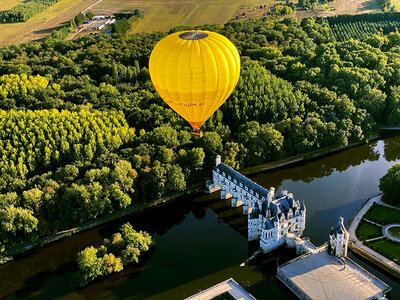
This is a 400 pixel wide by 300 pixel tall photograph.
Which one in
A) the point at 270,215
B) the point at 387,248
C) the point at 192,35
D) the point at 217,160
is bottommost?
the point at 387,248

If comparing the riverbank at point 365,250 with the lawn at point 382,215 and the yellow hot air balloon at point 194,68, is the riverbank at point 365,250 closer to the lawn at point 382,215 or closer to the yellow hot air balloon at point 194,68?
the lawn at point 382,215

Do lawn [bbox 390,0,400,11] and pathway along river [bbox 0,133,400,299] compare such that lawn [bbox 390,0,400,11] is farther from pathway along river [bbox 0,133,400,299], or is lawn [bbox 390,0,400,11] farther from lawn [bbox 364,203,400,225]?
lawn [bbox 364,203,400,225]

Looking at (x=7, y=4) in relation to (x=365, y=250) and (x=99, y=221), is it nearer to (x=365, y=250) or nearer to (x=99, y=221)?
(x=99, y=221)

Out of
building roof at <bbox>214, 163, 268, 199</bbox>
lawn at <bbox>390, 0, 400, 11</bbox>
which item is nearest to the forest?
building roof at <bbox>214, 163, 268, 199</bbox>

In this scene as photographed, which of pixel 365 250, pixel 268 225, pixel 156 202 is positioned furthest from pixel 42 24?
pixel 365 250

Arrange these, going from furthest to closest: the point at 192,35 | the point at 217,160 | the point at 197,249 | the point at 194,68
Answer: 1. the point at 217,160
2. the point at 197,249
3. the point at 192,35
4. the point at 194,68

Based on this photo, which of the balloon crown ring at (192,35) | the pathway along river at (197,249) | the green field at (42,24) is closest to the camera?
the pathway along river at (197,249)

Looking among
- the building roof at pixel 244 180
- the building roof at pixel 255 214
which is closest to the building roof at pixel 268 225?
the building roof at pixel 255 214

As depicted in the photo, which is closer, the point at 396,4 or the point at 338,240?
the point at 338,240
